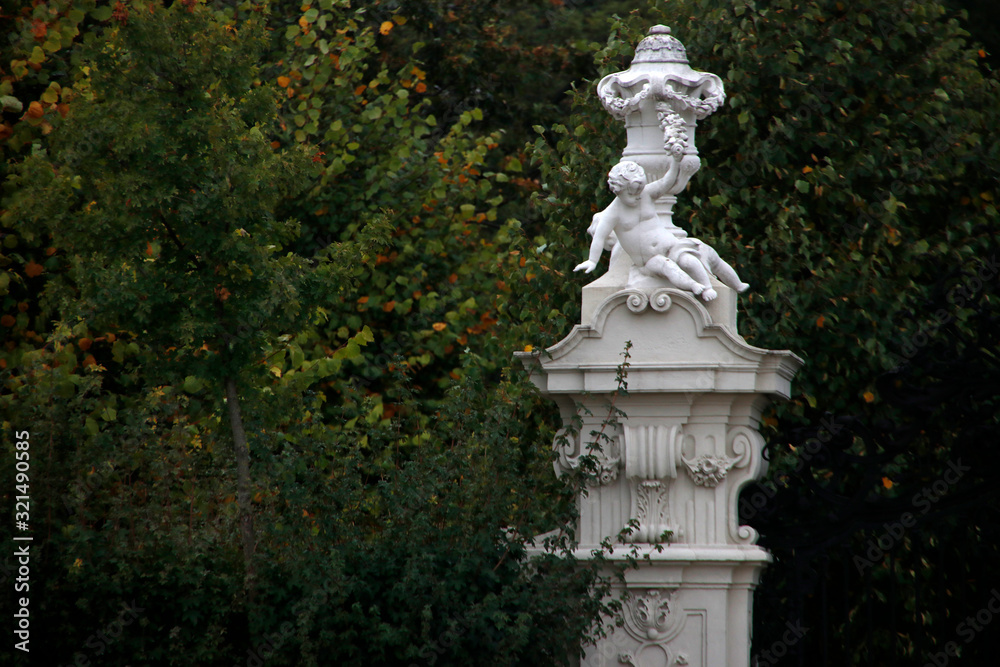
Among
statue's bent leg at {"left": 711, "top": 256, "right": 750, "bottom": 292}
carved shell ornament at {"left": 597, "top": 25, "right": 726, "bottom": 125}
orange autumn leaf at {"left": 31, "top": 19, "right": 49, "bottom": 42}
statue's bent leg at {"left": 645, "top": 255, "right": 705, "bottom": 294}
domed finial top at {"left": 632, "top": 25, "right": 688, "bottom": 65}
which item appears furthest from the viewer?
orange autumn leaf at {"left": 31, "top": 19, "right": 49, "bottom": 42}

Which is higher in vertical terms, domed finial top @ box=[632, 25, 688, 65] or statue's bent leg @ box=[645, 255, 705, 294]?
domed finial top @ box=[632, 25, 688, 65]

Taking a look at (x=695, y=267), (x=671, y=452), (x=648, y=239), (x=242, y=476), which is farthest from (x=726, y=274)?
(x=242, y=476)

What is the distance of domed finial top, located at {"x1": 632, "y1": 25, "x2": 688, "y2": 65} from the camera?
18.8ft

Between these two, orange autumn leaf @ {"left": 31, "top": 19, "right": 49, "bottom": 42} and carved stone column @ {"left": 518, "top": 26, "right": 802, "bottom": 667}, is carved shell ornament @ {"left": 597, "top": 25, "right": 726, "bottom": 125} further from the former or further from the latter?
orange autumn leaf @ {"left": 31, "top": 19, "right": 49, "bottom": 42}

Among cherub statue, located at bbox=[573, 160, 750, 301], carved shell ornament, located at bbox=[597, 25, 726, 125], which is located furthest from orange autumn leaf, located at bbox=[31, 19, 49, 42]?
cherub statue, located at bbox=[573, 160, 750, 301]

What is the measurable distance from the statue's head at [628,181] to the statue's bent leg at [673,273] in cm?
30

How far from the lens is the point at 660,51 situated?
577cm

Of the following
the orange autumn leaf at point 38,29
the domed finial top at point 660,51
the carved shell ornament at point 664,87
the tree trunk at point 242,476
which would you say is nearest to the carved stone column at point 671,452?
the carved shell ornament at point 664,87

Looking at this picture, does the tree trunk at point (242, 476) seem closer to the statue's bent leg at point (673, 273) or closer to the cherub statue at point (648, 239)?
the cherub statue at point (648, 239)

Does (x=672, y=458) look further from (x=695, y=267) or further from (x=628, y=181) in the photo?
(x=628, y=181)

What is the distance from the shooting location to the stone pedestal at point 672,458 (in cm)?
499

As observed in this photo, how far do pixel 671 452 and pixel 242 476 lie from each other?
1.95 meters

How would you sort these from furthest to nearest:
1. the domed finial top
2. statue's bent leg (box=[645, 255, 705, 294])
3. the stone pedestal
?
the domed finial top < statue's bent leg (box=[645, 255, 705, 294]) < the stone pedestal

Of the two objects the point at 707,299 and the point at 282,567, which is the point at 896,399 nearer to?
the point at 707,299
